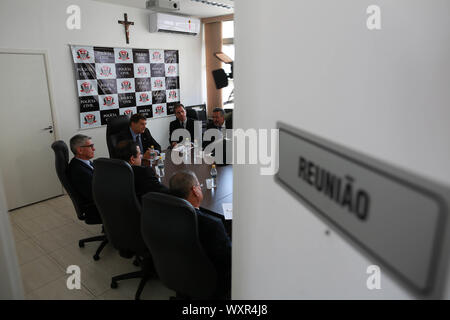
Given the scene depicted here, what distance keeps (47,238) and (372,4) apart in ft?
12.4

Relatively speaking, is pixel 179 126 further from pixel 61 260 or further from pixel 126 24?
pixel 61 260

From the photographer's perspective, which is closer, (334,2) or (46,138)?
(334,2)

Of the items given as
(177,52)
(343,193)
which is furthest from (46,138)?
(343,193)

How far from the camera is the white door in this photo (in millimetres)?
3793

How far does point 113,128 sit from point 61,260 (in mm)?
1783

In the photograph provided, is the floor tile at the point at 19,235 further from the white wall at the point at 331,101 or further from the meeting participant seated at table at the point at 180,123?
the white wall at the point at 331,101

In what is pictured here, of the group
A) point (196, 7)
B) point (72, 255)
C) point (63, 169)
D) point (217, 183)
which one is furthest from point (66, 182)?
point (196, 7)

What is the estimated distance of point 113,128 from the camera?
393 centimetres

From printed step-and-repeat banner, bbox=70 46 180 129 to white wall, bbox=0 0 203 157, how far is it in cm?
12

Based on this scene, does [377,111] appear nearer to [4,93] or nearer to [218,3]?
[4,93]

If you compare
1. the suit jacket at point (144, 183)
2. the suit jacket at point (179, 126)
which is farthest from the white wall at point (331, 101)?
the suit jacket at point (179, 126)

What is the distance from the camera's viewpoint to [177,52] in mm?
5891

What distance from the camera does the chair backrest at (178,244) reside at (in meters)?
1.50

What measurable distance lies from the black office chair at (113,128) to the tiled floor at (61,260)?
1035 mm
